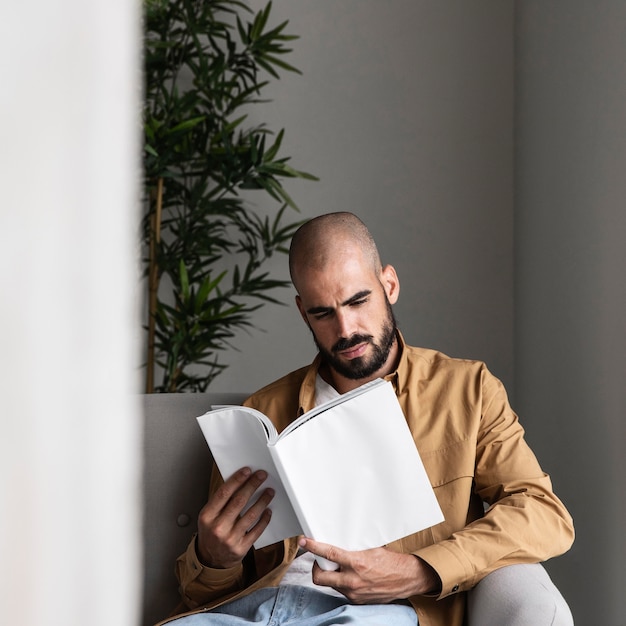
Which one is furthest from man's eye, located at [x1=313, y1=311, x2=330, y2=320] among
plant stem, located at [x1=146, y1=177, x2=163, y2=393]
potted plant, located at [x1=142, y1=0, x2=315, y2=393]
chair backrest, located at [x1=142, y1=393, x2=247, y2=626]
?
plant stem, located at [x1=146, y1=177, x2=163, y2=393]

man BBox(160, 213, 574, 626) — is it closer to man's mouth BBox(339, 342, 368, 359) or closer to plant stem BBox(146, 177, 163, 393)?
man's mouth BBox(339, 342, 368, 359)

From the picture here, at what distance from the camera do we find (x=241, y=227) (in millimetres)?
2633

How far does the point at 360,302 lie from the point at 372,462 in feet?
1.42

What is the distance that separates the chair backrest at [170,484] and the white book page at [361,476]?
20.3 inches

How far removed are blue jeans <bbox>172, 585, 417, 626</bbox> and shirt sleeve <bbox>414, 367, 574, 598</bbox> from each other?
0.11 metres

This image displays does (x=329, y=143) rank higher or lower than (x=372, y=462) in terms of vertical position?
higher

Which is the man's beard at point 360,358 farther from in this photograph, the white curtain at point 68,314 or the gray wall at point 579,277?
the white curtain at point 68,314

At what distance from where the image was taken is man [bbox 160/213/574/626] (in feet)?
4.27

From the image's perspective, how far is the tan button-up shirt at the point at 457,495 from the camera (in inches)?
52.9

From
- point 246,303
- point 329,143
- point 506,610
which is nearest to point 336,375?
point 506,610

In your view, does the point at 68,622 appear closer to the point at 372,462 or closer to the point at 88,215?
the point at 88,215

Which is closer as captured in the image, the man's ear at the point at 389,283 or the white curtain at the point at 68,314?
the white curtain at the point at 68,314

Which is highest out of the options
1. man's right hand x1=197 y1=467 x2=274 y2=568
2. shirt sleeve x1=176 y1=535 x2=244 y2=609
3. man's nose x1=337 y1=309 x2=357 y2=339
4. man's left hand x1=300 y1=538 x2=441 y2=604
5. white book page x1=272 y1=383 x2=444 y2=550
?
man's nose x1=337 y1=309 x2=357 y2=339

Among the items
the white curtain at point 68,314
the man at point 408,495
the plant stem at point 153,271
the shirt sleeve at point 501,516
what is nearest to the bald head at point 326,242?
the man at point 408,495
